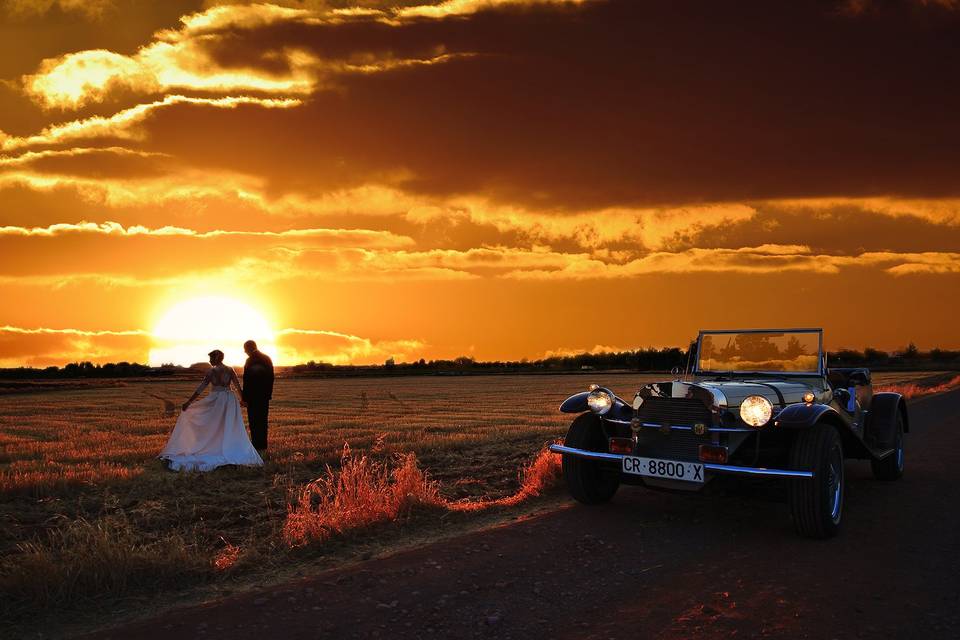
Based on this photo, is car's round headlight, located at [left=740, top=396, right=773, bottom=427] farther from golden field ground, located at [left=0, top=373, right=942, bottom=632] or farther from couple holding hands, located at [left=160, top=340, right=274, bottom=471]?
couple holding hands, located at [left=160, top=340, right=274, bottom=471]

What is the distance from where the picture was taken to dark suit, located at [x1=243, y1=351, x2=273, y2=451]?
16.0 meters

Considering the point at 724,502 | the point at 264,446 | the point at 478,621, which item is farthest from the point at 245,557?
the point at 264,446

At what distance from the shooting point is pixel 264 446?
637 inches

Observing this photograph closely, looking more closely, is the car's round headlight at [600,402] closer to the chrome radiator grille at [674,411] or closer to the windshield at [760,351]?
the chrome radiator grille at [674,411]

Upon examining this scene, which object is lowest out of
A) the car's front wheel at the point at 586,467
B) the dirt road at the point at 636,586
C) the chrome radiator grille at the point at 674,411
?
the dirt road at the point at 636,586

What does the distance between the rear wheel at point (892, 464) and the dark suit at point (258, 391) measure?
11.3 metres

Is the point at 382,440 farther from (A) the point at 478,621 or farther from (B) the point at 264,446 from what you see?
(A) the point at 478,621

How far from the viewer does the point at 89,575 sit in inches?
252

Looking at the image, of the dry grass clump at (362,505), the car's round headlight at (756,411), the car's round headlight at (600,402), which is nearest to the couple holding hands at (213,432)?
the dry grass clump at (362,505)

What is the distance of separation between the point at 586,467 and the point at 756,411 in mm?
2226

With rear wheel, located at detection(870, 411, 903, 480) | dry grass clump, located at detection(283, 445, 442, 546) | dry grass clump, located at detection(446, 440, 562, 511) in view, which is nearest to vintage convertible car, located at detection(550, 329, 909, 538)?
rear wheel, located at detection(870, 411, 903, 480)

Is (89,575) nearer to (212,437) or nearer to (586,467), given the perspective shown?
(586,467)

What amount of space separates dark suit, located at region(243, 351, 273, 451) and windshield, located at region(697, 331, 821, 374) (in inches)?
369

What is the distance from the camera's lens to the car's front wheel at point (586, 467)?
9.21 meters
